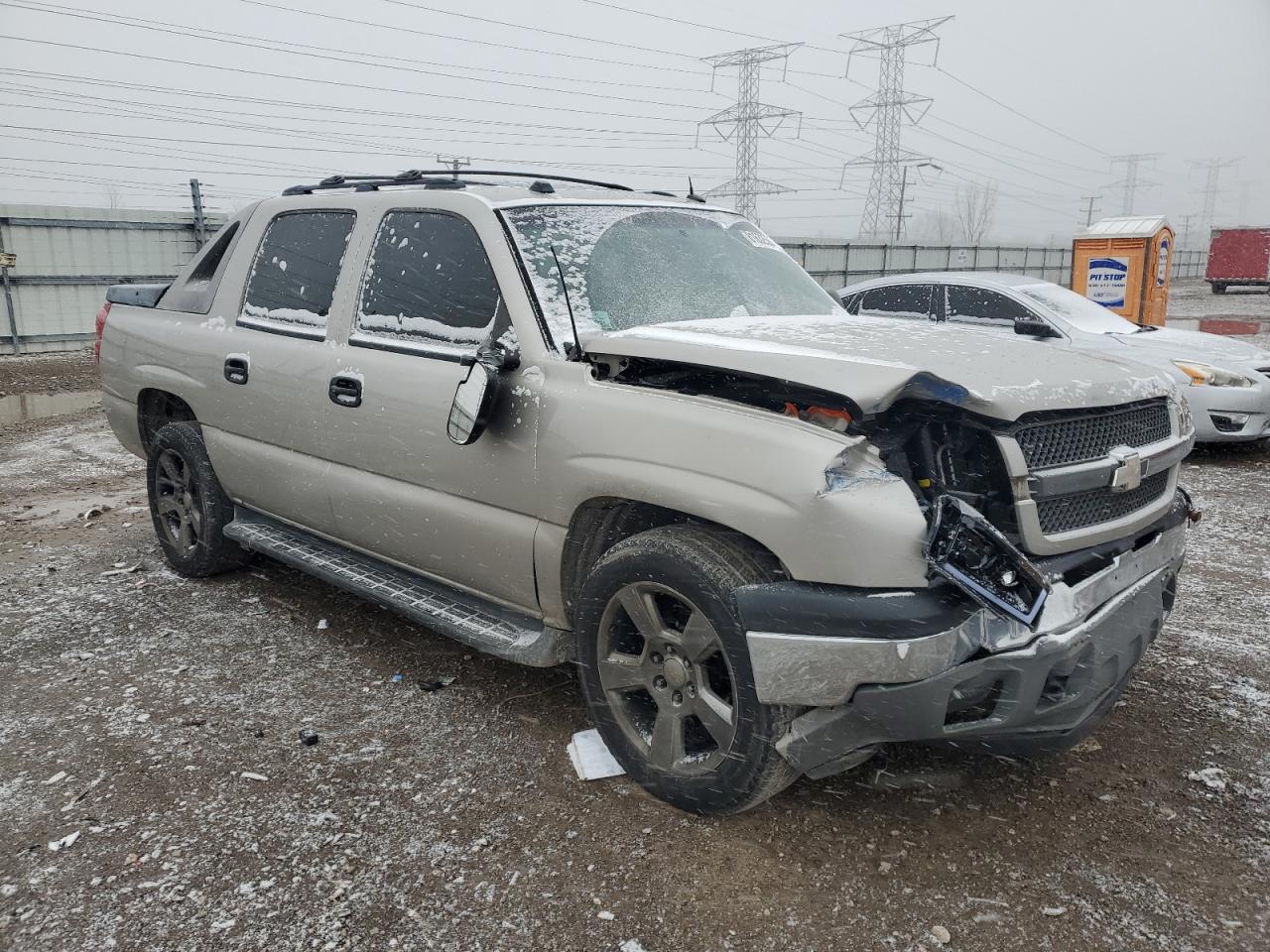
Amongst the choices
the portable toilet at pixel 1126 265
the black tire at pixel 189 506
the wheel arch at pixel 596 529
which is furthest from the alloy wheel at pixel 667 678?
the portable toilet at pixel 1126 265

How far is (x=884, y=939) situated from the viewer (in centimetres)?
234

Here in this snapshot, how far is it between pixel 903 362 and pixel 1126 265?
14092 millimetres

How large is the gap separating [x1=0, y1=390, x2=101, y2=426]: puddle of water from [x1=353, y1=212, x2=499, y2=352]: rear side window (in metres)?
→ 8.59

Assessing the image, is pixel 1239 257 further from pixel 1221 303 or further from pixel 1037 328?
pixel 1037 328

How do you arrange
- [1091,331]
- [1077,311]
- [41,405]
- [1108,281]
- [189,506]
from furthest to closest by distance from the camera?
[1108,281] → [41,405] → [1077,311] → [1091,331] → [189,506]

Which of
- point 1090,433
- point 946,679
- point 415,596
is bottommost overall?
point 415,596

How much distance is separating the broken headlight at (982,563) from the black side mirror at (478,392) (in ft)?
4.60

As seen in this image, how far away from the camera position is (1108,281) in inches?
587

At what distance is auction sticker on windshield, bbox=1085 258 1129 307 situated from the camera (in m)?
14.7

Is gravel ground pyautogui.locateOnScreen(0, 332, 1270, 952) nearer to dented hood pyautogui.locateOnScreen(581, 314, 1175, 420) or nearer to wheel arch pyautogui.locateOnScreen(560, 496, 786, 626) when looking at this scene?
wheel arch pyautogui.locateOnScreen(560, 496, 786, 626)

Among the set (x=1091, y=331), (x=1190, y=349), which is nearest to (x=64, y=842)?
(x=1091, y=331)

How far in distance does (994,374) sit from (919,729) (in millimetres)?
954

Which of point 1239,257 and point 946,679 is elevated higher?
point 1239,257

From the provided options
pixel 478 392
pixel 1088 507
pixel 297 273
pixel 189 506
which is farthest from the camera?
pixel 189 506
